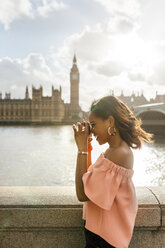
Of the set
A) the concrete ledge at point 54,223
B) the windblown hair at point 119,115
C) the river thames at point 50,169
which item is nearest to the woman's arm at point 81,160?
the windblown hair at point 119,115

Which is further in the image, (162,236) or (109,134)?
(162,236)

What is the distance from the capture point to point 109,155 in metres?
1.21

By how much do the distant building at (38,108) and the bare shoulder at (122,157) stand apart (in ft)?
215

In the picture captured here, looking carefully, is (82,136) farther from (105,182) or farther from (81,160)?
(105,182)

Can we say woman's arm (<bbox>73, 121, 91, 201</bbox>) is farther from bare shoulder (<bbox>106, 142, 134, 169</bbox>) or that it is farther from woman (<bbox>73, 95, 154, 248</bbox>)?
bare shoulder (<bbox>106, 142, 134, 169</bbox>)

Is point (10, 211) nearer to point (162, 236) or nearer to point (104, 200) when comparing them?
point (104, 200)

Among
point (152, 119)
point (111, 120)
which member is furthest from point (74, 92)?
point (111, 120)

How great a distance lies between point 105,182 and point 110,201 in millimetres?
101

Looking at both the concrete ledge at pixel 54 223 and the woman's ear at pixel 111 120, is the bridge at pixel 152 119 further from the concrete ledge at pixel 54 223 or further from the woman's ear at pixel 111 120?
the woman's ear at pixel 111 120

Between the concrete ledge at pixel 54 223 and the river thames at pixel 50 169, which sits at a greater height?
the concrete ledge at pixel 54 223

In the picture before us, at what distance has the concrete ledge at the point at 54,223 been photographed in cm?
154

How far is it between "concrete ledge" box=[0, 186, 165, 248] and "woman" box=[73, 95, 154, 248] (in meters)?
0.29

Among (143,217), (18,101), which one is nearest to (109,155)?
(143,217)

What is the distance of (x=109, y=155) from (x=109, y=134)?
124 millimetres
